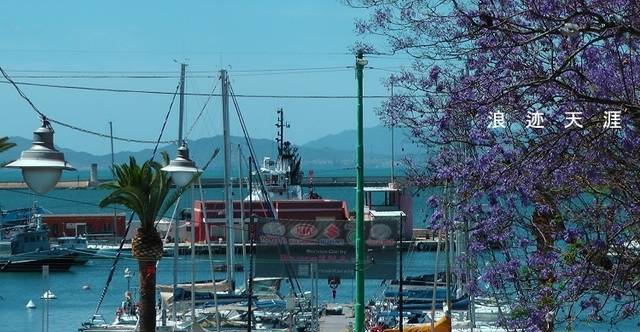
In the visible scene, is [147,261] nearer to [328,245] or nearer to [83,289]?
[328,245]

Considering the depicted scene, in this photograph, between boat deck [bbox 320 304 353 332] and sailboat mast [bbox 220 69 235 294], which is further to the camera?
sailboat mast [bbox 220 69 235 294]

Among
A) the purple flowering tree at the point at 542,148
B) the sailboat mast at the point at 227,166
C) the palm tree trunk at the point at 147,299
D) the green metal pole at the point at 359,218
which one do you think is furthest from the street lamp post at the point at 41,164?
the sailboat mast at the point at 227,166

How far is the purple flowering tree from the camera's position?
1055 cm

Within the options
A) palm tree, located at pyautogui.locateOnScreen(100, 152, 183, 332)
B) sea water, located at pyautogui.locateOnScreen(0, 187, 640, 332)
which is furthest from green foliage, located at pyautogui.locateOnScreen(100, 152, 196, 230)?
sea water, located at pyautogui.locateOnScreen(0, 187, 640, 332)

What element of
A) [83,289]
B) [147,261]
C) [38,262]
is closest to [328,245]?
[147,261]

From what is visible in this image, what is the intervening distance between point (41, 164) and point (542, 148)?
4.37 metres

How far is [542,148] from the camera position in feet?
36.3

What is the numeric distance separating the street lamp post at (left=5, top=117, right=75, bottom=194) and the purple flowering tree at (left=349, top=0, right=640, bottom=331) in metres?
3.26

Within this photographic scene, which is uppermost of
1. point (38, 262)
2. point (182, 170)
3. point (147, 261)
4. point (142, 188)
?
point (182, 170)

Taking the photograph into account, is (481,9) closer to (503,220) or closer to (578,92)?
(578,92)

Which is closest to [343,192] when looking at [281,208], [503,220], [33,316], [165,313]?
[281,208]

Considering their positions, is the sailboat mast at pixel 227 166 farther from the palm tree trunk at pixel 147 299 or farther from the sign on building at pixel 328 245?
the palm tree trunk at pixel 147 299

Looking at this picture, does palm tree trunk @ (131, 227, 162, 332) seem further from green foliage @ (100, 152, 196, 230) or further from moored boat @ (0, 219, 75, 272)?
moored boat @ (0, 219, 75, 272)

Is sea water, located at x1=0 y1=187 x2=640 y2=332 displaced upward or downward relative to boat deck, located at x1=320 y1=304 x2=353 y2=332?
downward
